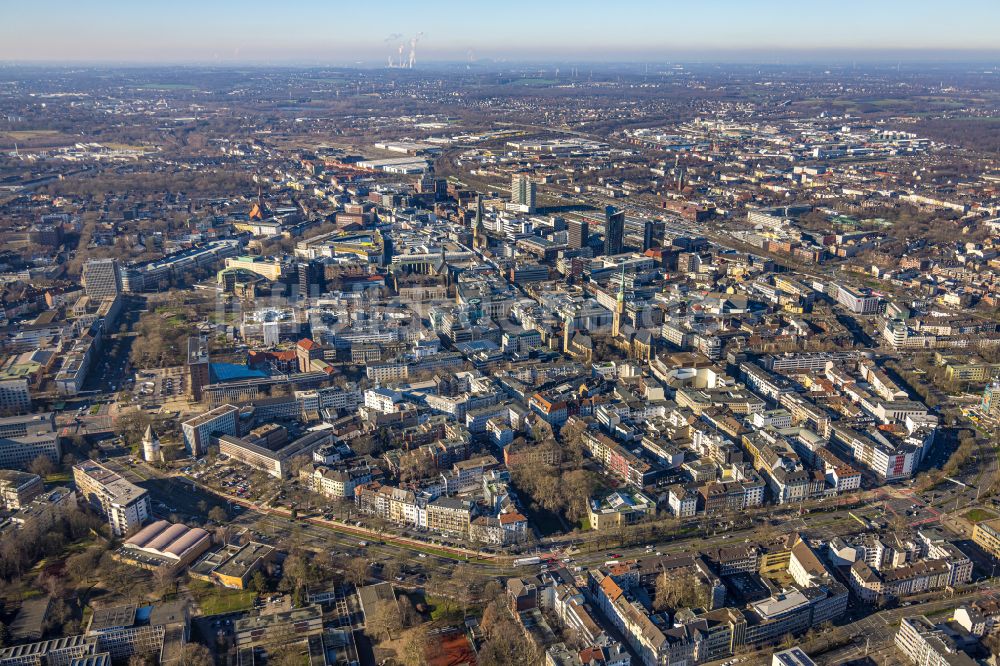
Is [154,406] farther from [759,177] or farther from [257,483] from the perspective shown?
[759,177]

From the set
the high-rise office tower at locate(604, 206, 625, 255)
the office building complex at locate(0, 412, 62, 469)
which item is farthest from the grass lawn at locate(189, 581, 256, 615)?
the high-rise office tower at locate(604, 206, 625, 255)

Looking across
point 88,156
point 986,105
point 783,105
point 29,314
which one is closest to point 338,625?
point 29,314

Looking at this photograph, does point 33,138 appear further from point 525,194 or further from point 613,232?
point 613,232

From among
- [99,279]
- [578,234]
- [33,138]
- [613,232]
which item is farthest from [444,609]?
[33,138]

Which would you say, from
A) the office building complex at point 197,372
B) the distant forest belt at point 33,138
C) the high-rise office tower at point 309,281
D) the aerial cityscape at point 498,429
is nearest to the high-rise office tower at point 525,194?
the aerial cityscape at point 498,429

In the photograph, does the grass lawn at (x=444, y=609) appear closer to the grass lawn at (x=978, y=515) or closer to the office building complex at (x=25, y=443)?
the office building complex at (x=25, y=443)

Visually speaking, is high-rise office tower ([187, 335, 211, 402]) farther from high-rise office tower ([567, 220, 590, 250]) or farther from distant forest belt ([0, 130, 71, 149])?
distant forest belt ([0, 130, 71, 149])
